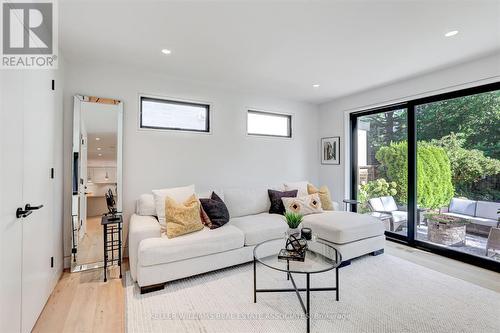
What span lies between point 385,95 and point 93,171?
454 centimetres

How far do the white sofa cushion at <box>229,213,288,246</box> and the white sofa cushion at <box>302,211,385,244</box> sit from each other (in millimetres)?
373

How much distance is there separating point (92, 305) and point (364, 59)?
3.96m

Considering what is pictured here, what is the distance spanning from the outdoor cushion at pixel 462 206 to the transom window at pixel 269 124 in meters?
2.81

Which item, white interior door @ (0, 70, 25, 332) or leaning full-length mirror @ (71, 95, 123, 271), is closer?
white interior door @ (0, 70, 25, 332)

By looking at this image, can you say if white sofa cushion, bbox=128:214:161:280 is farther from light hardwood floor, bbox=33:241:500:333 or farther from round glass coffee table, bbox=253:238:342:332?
round glass coffee table, bbox=253:238:342:332

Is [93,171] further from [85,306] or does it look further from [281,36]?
[281,36]

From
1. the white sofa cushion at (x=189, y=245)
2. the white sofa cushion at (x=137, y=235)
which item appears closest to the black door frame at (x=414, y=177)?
the white sofa cushion at (x=189, y=245)

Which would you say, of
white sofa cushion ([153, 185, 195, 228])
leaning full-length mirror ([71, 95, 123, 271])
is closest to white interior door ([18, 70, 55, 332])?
leaning full-length mirror ([71, 95, 123, 271])

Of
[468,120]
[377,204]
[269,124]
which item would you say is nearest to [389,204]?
[377,204]

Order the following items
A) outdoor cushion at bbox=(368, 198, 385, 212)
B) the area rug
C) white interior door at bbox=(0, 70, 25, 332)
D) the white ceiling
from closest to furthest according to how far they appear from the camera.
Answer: white interior door at bbox=(0, 70, 25, 332)
the area rug
the white ceiling
outdoor cushion at bbox=(368, 198, 385, 212)

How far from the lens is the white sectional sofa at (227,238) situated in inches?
95.2

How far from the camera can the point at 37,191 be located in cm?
197

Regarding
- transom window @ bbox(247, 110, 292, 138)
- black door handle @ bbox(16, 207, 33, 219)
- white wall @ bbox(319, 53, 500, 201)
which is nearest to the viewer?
black door handle @ bbox(16, 207, 33, 219)

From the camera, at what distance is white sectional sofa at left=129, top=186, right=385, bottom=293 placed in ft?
7.93
